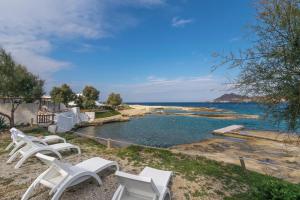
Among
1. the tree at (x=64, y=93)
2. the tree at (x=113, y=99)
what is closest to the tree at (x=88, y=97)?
the tree at (x=64, y=93)

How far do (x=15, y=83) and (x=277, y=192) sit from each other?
13675 millimetres

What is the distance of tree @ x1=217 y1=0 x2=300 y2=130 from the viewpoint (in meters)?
2.81

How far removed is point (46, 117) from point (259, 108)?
16437 millimetres

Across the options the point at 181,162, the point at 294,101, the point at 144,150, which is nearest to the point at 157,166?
the point at 181,162

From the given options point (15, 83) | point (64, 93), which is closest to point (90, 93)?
point (64, 93)

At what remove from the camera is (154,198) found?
3230 mm

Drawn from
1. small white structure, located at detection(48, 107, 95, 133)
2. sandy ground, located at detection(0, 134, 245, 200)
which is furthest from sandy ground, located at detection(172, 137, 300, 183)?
small white structure, located at detection(48, 107, 95, 133)

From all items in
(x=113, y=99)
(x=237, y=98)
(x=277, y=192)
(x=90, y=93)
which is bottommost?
(x=277, y=192)

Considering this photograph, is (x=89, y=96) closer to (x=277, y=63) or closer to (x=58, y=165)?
(x=58, y=165)

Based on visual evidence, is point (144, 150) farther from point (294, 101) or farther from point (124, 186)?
point (294, 101)

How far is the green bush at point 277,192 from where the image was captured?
9.62ft

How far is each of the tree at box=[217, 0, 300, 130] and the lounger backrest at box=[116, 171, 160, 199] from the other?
7.50 feet

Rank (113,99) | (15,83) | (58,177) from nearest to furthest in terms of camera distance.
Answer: (58,177)
(15,83)
(113,99)

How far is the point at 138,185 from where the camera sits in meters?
3.23
